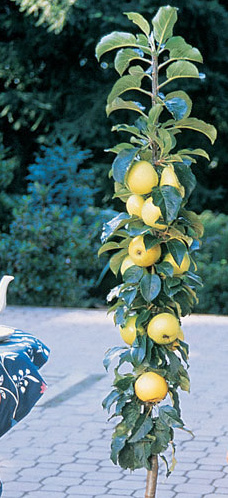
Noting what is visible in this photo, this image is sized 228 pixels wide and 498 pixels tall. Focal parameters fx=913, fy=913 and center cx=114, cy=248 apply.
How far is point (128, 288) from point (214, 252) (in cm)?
888

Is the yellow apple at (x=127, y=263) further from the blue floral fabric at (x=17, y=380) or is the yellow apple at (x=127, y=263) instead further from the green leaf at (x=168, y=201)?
the blue floral fabric at (x=17, y=380)

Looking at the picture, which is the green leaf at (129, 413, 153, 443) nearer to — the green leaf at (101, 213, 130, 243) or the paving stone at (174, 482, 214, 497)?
the green leaf at (101, 213, 130, 243)

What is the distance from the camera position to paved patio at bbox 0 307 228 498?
15.3 feet

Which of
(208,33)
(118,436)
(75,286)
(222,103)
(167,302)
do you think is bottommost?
(75,286)

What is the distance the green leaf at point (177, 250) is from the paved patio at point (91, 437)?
5.81 feet

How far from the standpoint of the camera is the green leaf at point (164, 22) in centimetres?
328

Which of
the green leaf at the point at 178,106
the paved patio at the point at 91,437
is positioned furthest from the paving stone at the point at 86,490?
the green leaf at the point at 178,106

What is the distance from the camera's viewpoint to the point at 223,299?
11.4 meters

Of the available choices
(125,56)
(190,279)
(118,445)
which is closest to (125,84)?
(125,56)

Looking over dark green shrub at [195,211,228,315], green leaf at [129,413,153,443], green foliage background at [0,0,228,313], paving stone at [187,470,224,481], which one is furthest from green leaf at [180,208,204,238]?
green foliage background at [0,0,228,313]

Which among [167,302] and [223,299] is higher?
[167,302]

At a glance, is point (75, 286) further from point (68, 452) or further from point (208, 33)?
point (68, 452)

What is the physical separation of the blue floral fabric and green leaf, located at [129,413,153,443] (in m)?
0.49

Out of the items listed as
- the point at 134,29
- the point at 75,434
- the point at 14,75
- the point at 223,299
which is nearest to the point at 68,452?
the point at 75,434
